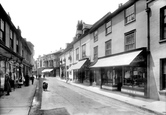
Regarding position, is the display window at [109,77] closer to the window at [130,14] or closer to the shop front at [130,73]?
the shop front at [130,73]

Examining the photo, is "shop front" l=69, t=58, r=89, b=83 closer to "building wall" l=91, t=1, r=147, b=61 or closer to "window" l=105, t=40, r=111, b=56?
"building wall" l=91, t=1, r=147, b=61

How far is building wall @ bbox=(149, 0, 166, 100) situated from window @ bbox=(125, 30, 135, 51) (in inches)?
84.4

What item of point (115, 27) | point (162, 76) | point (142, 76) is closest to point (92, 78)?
point (115, 27)

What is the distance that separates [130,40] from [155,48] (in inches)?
118

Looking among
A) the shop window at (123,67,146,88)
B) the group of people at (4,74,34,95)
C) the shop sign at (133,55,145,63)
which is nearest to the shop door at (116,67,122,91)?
the shop window at (123,67,146,88)

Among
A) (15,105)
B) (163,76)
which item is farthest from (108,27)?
(15,105)

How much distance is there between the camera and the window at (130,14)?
11.9 meters

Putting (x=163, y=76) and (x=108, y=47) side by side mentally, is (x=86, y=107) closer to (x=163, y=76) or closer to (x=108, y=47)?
(x=163, y=76)

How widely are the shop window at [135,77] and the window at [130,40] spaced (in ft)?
6.26

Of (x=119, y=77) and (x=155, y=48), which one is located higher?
(x=155, y=48)

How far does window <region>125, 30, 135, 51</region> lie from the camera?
1191 centimetres

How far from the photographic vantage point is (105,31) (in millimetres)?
16391

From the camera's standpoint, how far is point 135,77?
11.1m

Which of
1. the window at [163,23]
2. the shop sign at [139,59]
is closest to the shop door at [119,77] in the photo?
the shop sign at [139,59]
